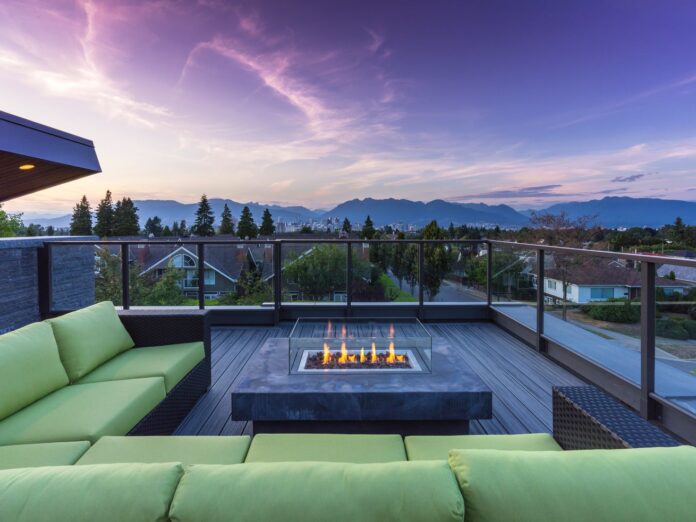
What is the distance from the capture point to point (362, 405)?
7.89 feet

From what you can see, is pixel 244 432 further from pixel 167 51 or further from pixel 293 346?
pixel 167 51

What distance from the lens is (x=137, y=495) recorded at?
794 mm

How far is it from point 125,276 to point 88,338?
313cm

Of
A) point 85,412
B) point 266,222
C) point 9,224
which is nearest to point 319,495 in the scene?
point 85,412

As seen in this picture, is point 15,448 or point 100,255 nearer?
point 15,448

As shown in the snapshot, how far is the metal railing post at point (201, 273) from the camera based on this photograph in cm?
566

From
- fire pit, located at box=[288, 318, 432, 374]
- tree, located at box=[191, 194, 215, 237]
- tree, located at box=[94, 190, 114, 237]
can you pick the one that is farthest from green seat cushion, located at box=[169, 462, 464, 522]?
tree, located at box=[191, 194, 215, 237]

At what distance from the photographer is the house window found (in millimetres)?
3392

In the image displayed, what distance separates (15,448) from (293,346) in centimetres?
164

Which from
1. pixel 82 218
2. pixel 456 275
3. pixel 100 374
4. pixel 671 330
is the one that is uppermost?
pixel 82 218

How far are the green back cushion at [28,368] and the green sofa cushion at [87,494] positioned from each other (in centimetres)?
168

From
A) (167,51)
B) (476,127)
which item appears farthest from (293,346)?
(476,127)

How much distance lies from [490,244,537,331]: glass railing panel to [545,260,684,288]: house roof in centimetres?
44

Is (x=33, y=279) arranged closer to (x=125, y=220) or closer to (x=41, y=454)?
(x=41, y=454)
